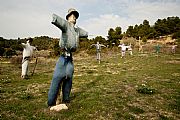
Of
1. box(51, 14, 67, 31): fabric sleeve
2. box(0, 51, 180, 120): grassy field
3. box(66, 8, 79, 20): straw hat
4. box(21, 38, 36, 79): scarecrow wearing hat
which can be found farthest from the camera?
box(21, 38, 36, 79): scarecrow wearing hat

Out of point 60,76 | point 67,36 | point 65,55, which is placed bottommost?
point 60,76

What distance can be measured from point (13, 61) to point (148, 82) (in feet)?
82.0

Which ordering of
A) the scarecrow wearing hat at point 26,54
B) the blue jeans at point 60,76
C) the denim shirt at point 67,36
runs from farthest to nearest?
the scarecrow wearing hat at point 26,54 → the blue jeans at point 60,76 → the denim shirt at point 67,36

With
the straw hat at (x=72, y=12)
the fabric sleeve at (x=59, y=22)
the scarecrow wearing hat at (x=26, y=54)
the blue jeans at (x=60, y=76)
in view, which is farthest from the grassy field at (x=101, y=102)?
the scarecrow wearing hat at (x=26, y=54)

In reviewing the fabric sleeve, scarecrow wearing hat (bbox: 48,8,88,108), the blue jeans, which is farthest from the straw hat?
the blue jeans

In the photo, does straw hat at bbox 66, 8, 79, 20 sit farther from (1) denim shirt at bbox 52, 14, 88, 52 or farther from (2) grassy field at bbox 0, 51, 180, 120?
(2) grassy field at bbox 0, 51, 180, 120

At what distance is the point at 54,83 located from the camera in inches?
402

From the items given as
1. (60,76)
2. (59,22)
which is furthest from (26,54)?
(59,22)

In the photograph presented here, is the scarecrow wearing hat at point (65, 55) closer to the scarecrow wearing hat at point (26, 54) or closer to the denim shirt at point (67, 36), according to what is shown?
the denim shirt at point (67, 36)

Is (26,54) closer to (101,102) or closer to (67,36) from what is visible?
(101,102)

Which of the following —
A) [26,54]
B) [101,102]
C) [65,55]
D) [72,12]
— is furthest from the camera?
[26,54]

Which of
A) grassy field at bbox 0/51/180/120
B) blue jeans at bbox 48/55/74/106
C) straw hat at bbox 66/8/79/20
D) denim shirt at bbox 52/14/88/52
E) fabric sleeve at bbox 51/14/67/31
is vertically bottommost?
grassy field at bbox 0/51/180/120

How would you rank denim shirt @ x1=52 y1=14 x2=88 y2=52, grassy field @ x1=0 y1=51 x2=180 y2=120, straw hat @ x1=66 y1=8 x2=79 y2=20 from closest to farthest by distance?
denim shirt @ x1=52 y1=14 x2=88 y2=52 → grassy field @ x1=0 y1=51 x2=180 y2=120 → straw hat @ x1=66 y1=8 x2=79 y2=20

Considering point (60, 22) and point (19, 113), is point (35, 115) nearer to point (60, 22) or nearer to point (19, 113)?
point (19, 113)
